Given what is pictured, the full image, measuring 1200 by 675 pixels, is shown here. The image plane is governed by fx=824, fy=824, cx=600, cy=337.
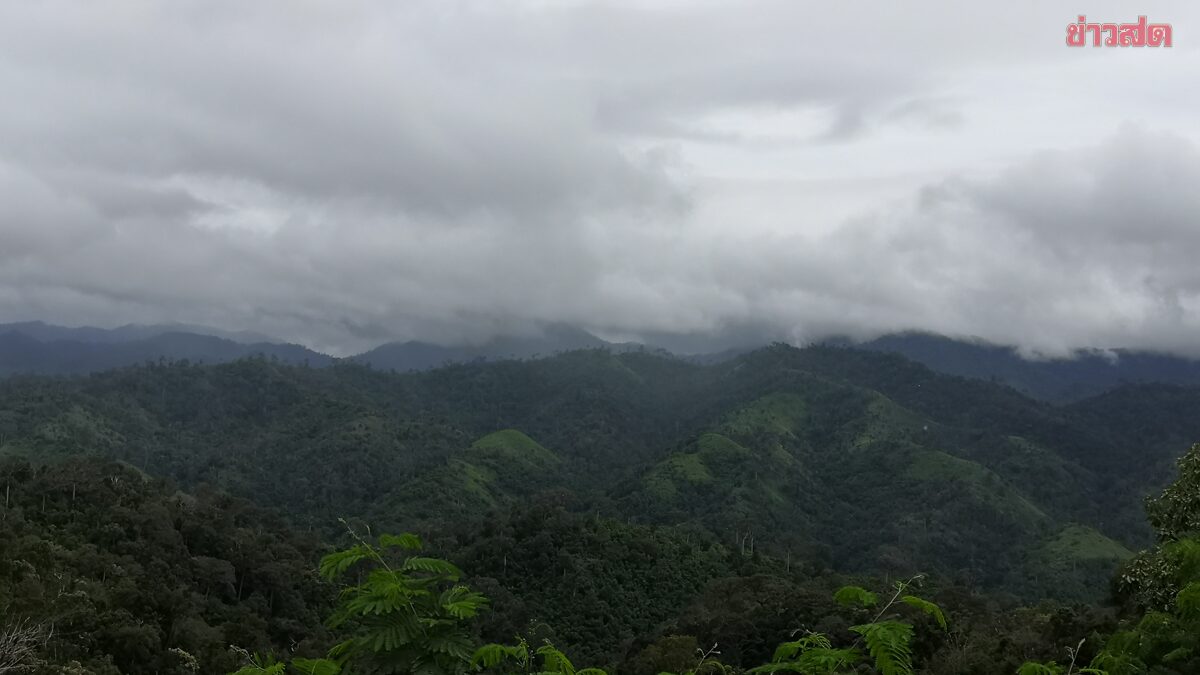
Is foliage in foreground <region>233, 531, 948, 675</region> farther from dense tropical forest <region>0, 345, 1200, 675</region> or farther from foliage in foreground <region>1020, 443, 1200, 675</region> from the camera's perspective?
foliage in foreground <region>1020, 443, 1200, 675</region>

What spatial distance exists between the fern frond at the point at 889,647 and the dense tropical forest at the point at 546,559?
2cm

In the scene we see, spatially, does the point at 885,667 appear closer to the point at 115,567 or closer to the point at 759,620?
the point at 759,620

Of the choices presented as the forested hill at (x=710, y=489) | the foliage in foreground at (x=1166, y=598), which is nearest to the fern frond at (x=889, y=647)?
the foliage in foreground at (x=1166, y=598)

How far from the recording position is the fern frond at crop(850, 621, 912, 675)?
691cm

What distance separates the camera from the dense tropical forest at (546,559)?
28.9 ft

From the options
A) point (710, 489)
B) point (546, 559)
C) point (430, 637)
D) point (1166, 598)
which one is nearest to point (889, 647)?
point (430, 637)

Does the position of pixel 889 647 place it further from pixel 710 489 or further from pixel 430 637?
pixel 710 489

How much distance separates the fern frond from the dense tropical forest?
0.9 inches

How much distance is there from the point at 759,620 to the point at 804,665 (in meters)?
58.2

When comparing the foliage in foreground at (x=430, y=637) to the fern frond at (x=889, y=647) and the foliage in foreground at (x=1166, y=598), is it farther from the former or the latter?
the foliage in foreground at (x=1166, y=598)

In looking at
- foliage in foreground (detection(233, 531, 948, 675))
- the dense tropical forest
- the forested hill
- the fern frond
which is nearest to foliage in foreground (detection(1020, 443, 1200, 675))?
the dense tropical forest

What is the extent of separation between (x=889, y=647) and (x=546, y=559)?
84384mm

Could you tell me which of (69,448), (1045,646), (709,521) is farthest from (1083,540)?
(69,448)

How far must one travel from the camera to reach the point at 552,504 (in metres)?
98.6
